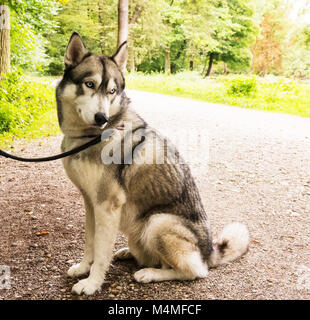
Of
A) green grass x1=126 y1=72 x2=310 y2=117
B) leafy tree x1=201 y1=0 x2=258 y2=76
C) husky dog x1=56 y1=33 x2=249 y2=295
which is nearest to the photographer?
husky dog x1=56 y1=33 x2=249 y2=295

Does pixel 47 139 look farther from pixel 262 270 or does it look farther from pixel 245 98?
pixel 245 98

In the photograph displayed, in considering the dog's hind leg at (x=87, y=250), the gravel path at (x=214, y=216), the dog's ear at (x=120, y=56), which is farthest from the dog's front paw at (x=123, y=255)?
the dog's ear at (x=120, y=56)

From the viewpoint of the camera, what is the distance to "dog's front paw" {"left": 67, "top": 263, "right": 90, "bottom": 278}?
116 inches

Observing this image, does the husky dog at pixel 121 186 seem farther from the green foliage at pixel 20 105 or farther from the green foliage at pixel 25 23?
the green foliage at pixel 25 23

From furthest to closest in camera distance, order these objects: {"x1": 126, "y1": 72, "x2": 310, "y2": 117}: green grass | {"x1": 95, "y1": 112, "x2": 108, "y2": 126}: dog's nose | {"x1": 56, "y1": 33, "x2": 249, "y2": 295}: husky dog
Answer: {"x1": 126, "y1": 72, "x2": 310, "y2": 117}: green grass → {"x1": 56, "y1": 33, "x2": 249, "y2": 295}: husky dog → {"x1": 95, "y1": 112, "x2": 108, "y2": 126}: dog's nose

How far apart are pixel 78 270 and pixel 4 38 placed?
27.3ft

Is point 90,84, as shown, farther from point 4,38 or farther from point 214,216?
point 4,38

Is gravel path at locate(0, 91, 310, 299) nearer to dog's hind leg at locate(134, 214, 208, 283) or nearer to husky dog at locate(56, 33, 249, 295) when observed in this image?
dog's hind leg at locate(134, 214, 208, 283)

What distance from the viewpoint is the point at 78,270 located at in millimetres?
2939

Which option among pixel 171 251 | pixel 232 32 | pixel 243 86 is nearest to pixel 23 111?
pixel 171 251

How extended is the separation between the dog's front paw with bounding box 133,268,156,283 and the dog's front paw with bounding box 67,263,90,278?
48 cm

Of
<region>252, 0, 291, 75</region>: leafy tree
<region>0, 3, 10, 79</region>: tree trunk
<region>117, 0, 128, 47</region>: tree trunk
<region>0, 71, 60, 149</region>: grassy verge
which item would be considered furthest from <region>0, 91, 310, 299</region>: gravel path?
<region>252, 0, 291, 75</region>: leafy tree

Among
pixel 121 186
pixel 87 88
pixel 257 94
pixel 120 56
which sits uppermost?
pixel 120 56
